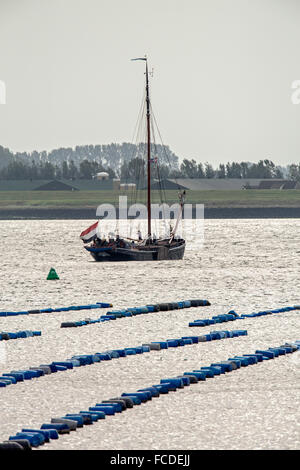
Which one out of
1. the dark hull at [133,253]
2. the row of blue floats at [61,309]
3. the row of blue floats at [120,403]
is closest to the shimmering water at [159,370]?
the row of blue floats at [120,403]

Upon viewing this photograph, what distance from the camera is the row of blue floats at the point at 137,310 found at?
117 ft

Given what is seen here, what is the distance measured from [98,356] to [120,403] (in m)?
6.07

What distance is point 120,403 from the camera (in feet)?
71.1

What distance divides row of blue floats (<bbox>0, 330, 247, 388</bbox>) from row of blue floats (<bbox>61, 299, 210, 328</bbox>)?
5.68 m

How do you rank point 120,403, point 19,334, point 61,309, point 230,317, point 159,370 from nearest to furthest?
point 120,403, point 159,370, point 19,334, point 230,317, point 61,309

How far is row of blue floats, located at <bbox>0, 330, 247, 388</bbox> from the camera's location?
25.0 meters

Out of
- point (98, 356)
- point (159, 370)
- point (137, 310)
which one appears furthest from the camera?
point (137, 310)

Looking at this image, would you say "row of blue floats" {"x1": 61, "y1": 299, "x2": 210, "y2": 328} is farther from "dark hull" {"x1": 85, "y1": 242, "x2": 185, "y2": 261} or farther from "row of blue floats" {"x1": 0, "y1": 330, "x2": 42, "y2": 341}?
"dark hull" {"x1": 85, "y1": 242, "x2": 185, "y2": 261}

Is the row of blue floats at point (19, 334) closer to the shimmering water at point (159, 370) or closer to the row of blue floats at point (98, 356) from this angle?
the shimmering water at point (159, 370)

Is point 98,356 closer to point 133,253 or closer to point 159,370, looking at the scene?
point 159,370

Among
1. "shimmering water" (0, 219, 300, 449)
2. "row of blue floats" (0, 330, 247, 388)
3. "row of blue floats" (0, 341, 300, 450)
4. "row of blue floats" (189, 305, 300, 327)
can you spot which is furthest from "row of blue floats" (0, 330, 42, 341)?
"row of blue floats" (0, 341, 300, 450)

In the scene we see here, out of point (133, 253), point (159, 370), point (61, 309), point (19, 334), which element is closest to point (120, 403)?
point (159, 370)

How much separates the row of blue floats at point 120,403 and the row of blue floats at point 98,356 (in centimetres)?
287

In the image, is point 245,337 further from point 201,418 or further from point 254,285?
point 254,285
